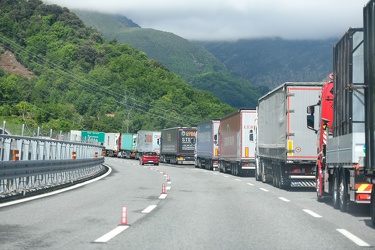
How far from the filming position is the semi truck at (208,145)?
47.0 m

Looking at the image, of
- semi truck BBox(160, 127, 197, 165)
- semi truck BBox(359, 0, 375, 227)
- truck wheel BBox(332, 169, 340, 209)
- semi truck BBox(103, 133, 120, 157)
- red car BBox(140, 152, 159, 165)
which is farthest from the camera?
semi truck BBox(103, 133, 120, 157)

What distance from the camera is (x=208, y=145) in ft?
161

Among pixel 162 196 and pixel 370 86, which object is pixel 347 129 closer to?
pixel 370 86

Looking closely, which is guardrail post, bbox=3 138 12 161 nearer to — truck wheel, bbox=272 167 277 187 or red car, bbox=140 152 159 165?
truck wheel, bbox=272 167 277 187

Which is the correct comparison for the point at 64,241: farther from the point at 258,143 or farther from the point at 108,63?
the point at 108,63

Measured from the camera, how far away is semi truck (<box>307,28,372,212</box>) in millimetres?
13672

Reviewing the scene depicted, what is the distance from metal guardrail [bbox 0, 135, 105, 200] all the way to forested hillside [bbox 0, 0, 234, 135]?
10309cm

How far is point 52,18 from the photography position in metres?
184

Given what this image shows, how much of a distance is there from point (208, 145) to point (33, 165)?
1203 inches

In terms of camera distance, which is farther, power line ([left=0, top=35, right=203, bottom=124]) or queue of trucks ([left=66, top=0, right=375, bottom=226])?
power line ([left=0, top=35, right=203, bottom=124])

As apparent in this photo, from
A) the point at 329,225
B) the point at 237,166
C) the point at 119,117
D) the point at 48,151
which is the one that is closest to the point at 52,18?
the point at 119,117

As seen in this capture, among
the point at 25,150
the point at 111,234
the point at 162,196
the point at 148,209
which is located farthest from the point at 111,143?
the point at 111,234

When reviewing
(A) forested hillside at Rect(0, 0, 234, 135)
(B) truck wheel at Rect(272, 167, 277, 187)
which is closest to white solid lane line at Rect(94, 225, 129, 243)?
(B) truck wheel at Rect(272, 167, 277, 187)

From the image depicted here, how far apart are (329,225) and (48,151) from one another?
12200 mm
